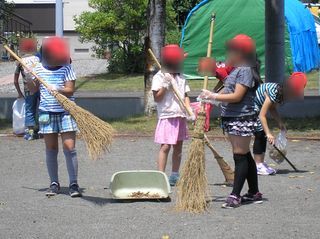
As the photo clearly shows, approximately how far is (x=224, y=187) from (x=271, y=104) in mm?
1172

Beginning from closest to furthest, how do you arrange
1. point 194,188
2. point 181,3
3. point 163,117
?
point 194,188 → point 163,117 → point 181,3

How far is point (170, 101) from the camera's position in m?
7.25

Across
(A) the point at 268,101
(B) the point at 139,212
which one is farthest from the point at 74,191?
(A) the point at 268,101

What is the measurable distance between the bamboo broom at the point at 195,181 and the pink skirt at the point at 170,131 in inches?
36.2

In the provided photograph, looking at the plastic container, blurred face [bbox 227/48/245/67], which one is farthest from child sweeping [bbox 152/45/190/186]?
the plastic container

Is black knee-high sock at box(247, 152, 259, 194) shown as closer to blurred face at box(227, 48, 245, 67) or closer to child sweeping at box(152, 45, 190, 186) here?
blurred face at box(227, 48, 245, 67)

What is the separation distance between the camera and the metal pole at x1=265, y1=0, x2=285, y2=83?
43.0 feet

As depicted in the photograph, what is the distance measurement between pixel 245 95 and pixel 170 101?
128 cm

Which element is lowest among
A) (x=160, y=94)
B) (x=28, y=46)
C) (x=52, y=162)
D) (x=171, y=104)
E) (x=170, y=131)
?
(x=52, y=162)

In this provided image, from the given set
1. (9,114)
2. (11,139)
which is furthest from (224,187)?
(9,114)

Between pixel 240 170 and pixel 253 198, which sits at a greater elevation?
pixel 240 170

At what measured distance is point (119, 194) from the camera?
22.4 ft

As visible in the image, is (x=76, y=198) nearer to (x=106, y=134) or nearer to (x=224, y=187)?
(x=106, y=134)

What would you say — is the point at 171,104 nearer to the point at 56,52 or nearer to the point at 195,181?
the point at 195,181
